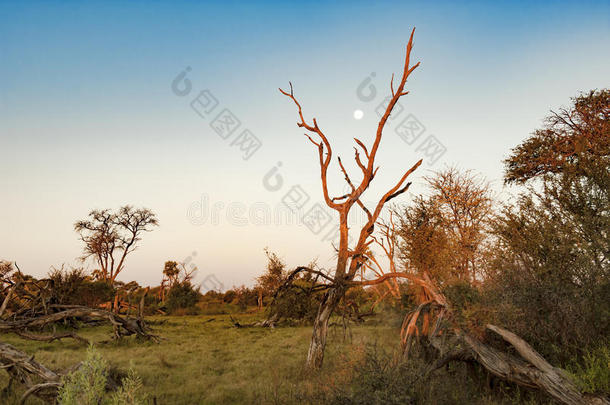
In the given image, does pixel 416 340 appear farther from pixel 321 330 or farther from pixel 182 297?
pixel 182 297

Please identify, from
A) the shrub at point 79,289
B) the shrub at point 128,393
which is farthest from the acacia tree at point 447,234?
the shrub at point 79,289

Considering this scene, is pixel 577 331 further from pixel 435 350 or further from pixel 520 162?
pixel 520 162

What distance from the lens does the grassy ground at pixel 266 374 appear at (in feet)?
18.0

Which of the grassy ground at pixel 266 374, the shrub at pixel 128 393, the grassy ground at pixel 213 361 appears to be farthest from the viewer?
the grassy ground at pixel 213 361

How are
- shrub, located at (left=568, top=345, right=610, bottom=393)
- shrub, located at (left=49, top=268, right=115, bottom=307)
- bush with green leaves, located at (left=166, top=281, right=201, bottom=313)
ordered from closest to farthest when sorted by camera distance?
shrub, located at (left=568, top=345, right=610, bottom=393), shrub, located at (left=49, top=268, right=115, bottom=307), bush with green leaves, located at (left=166, top=281, right=201, bottom=313)

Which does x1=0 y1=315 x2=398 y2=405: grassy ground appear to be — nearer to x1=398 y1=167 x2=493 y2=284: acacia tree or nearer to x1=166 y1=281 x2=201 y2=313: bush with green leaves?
x1=398 y1=167 x2=493 y2=284: acacia tree

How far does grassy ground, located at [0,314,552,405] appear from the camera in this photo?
18.0ft

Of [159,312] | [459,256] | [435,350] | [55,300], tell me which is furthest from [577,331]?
[159,312]

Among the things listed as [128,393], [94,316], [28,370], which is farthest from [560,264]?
[94,316]

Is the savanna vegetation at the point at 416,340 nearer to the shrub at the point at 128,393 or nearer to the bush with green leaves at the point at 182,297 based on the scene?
the shrub at the point at 128,393

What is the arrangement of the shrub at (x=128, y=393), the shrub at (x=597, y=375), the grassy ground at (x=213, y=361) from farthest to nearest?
1. the grassy ground at (x=213, y=361)
2. the shrub at (x=597, y=375)
3. the shrub at (x=128, y=393)

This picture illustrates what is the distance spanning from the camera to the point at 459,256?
15.7 metres

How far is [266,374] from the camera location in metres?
9.11

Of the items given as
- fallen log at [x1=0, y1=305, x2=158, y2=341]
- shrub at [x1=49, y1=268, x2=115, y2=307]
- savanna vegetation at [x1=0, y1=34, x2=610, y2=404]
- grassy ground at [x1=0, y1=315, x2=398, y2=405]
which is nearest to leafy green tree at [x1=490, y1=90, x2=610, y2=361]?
savanna vegetation at [x1=0, y1=34, x2=610, y2=404]
